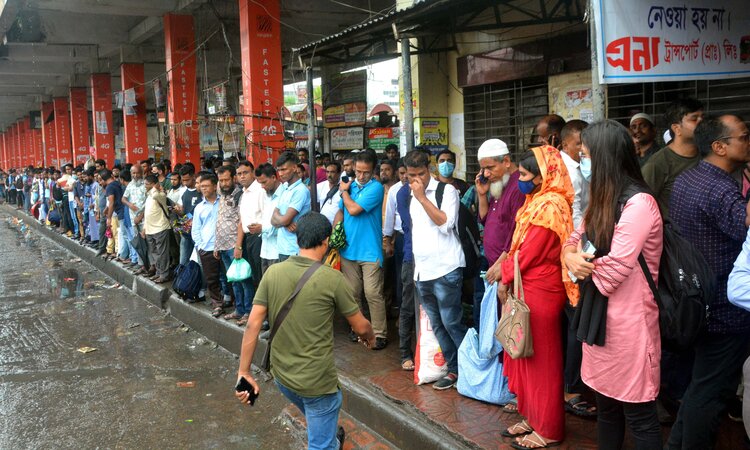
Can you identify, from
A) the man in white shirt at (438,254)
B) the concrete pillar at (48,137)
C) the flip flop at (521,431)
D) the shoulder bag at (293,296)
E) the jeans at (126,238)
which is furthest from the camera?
the concrete pillar at (48,137)

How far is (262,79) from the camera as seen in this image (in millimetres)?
11508

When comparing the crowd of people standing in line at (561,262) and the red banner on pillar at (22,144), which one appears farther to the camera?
the red banner on pillar at (22,144)

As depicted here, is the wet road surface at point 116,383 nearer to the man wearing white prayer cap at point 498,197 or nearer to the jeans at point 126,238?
the jeans at point 126,238

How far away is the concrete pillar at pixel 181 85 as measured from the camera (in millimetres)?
14992

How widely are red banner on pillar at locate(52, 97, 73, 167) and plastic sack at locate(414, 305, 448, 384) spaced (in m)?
30.4

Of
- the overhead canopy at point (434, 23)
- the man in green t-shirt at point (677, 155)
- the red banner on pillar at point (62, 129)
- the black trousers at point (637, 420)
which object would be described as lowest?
the black trousers at point (637, 420)

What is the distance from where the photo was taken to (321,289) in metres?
3.44

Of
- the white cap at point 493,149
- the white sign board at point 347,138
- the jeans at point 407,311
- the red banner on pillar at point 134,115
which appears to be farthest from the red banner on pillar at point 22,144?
the white cap at point 493,149

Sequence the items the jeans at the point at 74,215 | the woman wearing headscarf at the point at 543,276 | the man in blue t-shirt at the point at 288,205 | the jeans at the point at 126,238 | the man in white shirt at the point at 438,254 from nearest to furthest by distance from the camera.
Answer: the woman wearing headscarf at the point at 543,276, the man in white shirt at the point at 438,254, the man in blue t-shirt at the point at 288,205, the jeans at the point at 126,238, the jeans at the point at 74,215

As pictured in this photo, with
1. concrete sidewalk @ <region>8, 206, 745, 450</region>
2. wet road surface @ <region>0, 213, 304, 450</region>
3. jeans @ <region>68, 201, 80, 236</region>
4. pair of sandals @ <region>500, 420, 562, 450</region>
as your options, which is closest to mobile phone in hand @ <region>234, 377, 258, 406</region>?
concrete sidewalk @ <region>8, 206, 745, 450</region>

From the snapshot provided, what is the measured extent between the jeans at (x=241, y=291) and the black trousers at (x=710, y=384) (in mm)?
4971

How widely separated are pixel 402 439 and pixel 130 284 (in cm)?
789

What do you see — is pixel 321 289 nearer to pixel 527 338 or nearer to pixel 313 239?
pixel 313 239

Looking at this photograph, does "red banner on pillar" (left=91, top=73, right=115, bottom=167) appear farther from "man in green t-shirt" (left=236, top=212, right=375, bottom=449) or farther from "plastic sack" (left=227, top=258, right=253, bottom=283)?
"man in green t-shirt" (left=236, top=212, right=375, bottom=449)
